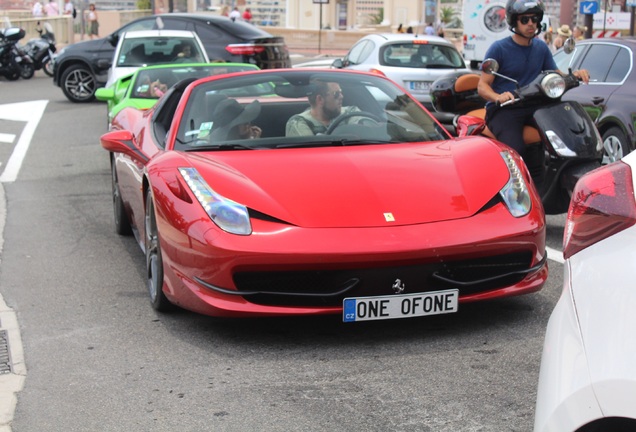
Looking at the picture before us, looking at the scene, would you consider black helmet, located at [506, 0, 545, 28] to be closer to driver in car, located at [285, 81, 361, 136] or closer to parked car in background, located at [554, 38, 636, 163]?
driver in car, located at [285, 81, 361, 136]

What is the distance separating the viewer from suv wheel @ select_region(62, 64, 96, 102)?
22781mm

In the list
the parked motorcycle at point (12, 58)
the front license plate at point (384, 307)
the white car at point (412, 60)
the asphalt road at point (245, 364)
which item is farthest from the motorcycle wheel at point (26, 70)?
the front license plate at point (384, 307)

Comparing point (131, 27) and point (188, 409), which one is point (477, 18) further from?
point (188, 409)

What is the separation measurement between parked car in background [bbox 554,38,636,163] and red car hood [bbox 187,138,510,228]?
468 centimetres

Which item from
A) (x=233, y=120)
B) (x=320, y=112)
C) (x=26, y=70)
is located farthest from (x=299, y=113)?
(x=26, y=70)

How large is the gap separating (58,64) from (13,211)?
13438 mm

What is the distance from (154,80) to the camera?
475 inches

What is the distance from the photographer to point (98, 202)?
10.5 m

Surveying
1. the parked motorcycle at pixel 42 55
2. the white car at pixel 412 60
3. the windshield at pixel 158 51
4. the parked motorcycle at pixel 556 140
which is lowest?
the parked motorcycle at pixel 42 55

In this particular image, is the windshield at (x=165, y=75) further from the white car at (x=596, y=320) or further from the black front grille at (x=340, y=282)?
the white car at (x=596, y=320)

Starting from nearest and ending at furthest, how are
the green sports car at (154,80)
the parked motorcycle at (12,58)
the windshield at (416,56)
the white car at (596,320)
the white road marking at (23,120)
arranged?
the white car at (596,320), the green sports car at (154,80), the white road marking at (23,120), the windshield at (416,56), the parked motorcycle at (12,58)

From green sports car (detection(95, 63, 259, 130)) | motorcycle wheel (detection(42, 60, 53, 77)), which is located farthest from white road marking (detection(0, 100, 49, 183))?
motorcycle wheel (detection(42, 60, 53, 77))

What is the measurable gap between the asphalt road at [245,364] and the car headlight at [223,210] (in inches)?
24.1

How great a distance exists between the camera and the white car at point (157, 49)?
17.5 metres
